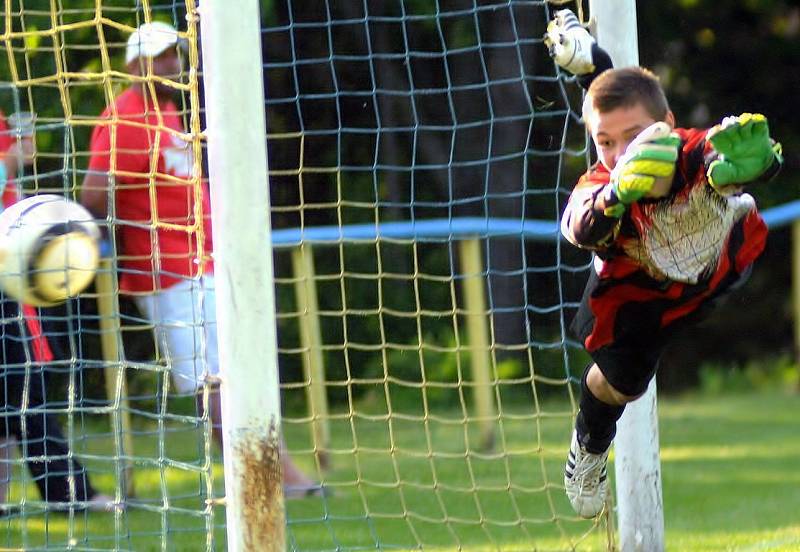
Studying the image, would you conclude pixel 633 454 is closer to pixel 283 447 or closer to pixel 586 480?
pixel 586 480

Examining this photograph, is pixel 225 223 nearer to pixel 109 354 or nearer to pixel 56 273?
pixel 56 273

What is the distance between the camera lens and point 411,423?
841cm

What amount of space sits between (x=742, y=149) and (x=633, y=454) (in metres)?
1.30

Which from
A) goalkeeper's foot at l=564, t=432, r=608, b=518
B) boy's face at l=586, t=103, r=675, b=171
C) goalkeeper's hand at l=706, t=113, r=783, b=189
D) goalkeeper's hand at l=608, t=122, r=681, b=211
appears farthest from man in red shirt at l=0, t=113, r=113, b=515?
goalkeeper's hand at l=706, t=113, r=783, b=189

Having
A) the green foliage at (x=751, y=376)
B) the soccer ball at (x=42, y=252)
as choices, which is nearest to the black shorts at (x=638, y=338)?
the soccer ball at (x=42, y=252)

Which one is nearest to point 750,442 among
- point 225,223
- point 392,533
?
point 392,533

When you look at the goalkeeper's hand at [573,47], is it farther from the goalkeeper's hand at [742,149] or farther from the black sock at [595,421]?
the black sock at [595,421]

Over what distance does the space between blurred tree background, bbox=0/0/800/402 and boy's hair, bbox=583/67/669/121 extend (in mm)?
4205

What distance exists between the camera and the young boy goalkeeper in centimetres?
341

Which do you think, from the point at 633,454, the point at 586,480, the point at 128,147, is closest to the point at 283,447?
the point at 128,147

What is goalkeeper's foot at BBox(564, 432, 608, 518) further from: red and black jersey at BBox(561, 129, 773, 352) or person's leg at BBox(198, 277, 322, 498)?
person's leg at BBox(198, 277, 322, 498)

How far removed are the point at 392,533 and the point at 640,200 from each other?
196 cm

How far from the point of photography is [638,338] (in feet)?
13.2

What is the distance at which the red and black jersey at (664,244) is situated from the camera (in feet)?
12.1
